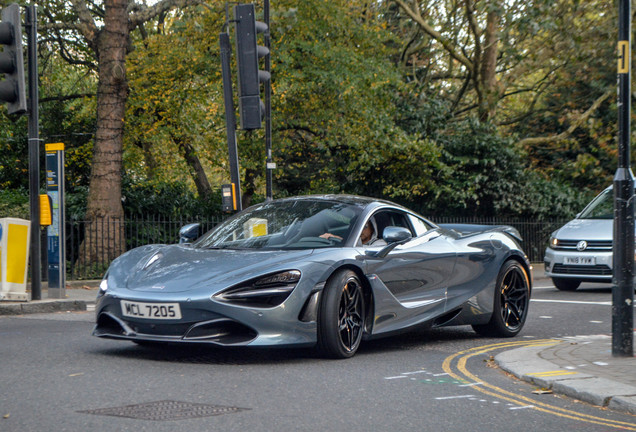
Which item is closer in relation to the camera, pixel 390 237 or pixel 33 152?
pixel 390 237

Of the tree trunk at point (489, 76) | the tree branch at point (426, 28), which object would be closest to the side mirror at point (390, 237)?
the tree branch at point (426, 28)

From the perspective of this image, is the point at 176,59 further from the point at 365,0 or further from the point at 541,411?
the point at 541,411

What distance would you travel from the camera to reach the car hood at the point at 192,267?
6551 mm

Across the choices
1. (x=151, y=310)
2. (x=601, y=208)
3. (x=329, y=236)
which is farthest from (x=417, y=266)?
(x=601, y=208)

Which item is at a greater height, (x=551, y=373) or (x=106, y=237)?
(x=106, y=237)

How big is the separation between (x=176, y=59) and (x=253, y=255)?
16.3 meters

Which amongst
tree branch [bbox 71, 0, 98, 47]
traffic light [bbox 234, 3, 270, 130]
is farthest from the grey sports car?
tree branch [bbox 71, 0, 98, 47]

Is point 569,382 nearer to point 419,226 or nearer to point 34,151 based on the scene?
point 419,226

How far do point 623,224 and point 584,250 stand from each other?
7.95 metres

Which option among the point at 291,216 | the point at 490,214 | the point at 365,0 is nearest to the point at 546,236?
the point at 490,214

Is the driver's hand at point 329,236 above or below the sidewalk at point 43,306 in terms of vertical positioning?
above

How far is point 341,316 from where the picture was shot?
6949 millimetres

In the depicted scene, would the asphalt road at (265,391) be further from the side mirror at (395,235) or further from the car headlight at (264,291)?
the side mirror at (395,235)

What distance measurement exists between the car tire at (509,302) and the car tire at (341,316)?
2176 mm
